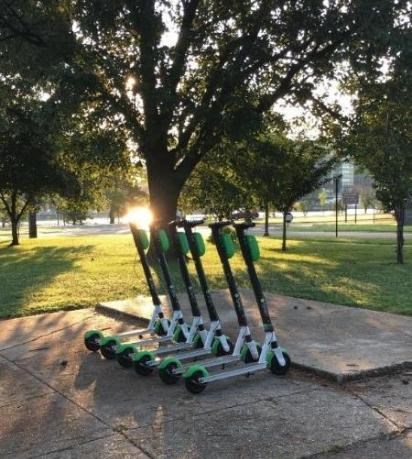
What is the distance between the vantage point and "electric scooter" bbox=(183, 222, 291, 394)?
4566mm

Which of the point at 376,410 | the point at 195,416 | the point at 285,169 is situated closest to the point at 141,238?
the point at 195,416

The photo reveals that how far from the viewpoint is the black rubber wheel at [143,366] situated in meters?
5.12

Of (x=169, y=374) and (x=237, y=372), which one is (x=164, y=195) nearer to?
(x=169, y=374)

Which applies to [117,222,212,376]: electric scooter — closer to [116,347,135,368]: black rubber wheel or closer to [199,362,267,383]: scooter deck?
[116,347,135,368]: black rubber wheel

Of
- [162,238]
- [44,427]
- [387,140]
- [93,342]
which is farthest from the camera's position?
[387,140]

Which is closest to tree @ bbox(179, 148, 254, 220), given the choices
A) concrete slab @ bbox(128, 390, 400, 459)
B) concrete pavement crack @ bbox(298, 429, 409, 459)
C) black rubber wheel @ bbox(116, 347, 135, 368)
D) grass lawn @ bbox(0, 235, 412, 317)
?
grass lawn @ bbox(0, 235, 412, 317)

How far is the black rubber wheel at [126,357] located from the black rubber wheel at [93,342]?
0.71m

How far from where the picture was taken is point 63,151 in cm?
1772

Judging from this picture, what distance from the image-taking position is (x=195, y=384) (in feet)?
14.9

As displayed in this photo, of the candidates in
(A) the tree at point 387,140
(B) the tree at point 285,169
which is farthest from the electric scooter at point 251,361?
(B) the tree at point 285,169

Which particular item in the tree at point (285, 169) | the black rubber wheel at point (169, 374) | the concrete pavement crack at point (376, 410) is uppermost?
the tree at point (285, 169)

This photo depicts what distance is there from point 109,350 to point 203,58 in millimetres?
11615

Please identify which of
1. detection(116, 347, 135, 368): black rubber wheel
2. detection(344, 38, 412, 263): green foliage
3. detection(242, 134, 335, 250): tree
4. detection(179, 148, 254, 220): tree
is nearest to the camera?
detection(116, 347, 135, 368): black rubber wheel

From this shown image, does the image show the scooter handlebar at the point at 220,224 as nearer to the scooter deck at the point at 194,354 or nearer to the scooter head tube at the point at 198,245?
the scooter head tube at the point at 198,245
